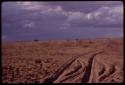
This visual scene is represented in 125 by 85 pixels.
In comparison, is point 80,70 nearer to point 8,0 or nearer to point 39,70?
point 39,70

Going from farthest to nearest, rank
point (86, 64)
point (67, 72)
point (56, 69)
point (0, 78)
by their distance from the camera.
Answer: point (86, 64), point (56, 69), point (67, 72), point (0, 78)

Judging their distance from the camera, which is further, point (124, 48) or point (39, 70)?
point (39, 70)

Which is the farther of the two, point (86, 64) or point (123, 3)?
point (86, 64)

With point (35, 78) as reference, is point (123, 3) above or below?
above

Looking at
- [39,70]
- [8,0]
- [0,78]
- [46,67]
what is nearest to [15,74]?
[39,70]

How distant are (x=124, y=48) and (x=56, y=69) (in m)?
7.00

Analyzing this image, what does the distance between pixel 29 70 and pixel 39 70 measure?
1.43 ft

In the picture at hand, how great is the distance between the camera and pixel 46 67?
1420 centimetres

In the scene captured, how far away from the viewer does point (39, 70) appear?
13352 millimetres

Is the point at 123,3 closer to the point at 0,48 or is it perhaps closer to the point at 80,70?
the point at 0,48

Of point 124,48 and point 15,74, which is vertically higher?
point 124,48

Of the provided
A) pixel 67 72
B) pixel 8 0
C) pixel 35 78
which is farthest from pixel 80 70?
pixel 8 0

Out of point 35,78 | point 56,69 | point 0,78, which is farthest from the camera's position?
point 56,69

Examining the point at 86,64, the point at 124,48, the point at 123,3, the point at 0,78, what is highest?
the point at 123,3
